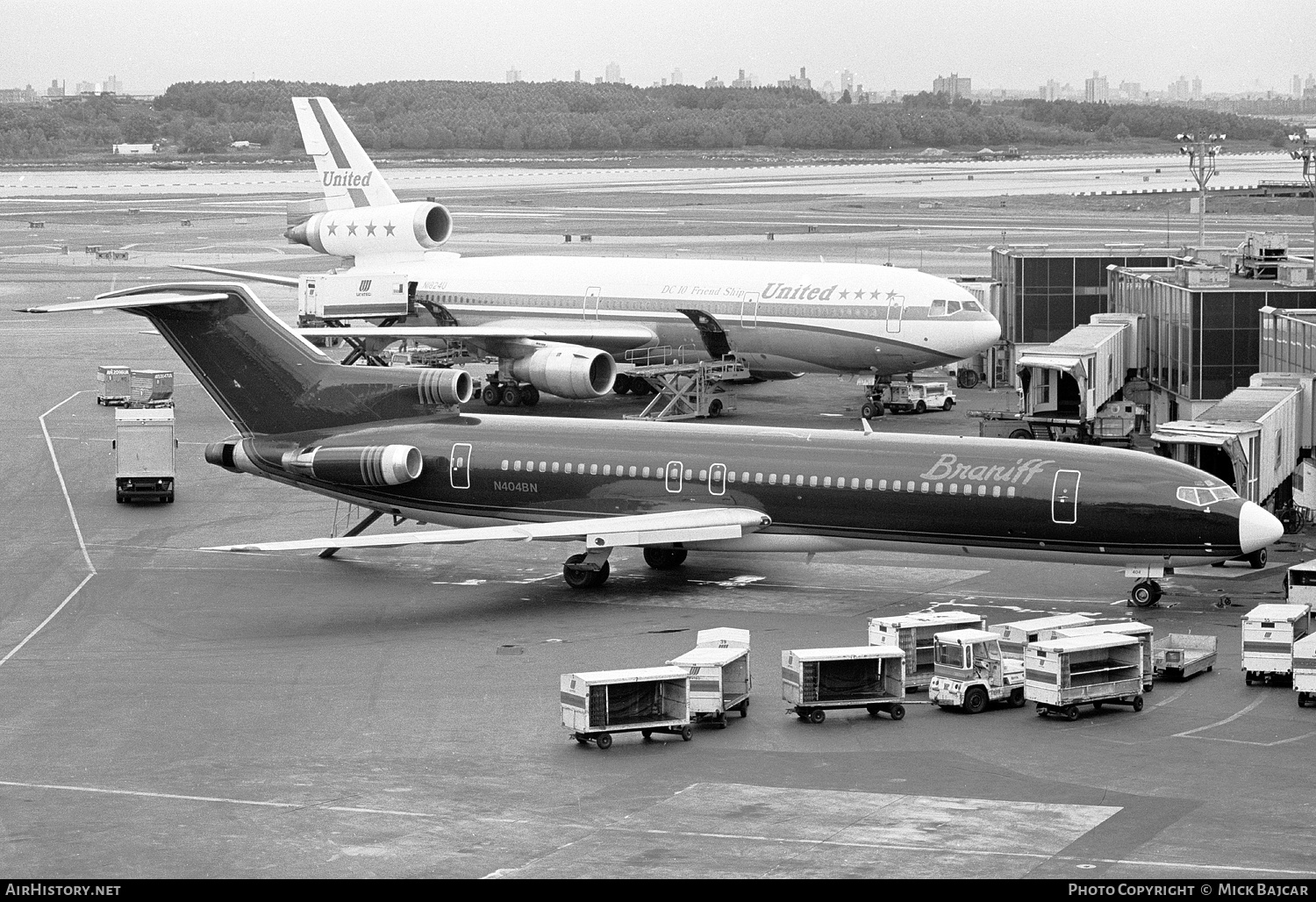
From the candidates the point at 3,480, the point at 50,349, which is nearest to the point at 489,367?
the point at 50,349

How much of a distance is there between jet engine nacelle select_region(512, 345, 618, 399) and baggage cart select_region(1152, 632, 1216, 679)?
99.8 ft

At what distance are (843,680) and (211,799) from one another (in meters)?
10.1

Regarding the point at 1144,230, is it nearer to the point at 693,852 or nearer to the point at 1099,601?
the point at 1099,601

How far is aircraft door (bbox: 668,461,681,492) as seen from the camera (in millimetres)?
38719

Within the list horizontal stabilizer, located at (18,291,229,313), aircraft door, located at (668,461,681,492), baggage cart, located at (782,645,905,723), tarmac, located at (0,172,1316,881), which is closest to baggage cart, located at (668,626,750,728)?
tarmac, located at (0,172,1316,881)

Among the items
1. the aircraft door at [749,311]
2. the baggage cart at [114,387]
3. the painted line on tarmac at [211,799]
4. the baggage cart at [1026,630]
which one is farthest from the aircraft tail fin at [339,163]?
the painted line on tarmac at [211,799]

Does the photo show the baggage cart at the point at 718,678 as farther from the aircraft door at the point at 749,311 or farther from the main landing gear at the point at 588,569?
the aircraft door at the point at 749,311

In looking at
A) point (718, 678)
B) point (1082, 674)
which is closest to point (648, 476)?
point (718, 678)

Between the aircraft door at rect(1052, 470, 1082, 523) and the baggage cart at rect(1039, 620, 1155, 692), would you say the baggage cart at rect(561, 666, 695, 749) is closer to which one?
the baggage cart at rect(1039, 620, 1155, 692)

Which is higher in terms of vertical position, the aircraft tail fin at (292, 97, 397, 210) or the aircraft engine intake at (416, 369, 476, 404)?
the aircraft tail fin at (292, 97, 397, 210)

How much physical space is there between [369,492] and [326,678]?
9598 millimetres

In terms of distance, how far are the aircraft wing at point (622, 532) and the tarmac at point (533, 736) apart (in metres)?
1.29

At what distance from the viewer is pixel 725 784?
1003 inches

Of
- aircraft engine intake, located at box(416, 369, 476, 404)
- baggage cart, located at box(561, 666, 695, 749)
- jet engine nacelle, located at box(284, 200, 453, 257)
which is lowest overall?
baggage cart, located at box(561, 666, 695, 749)
